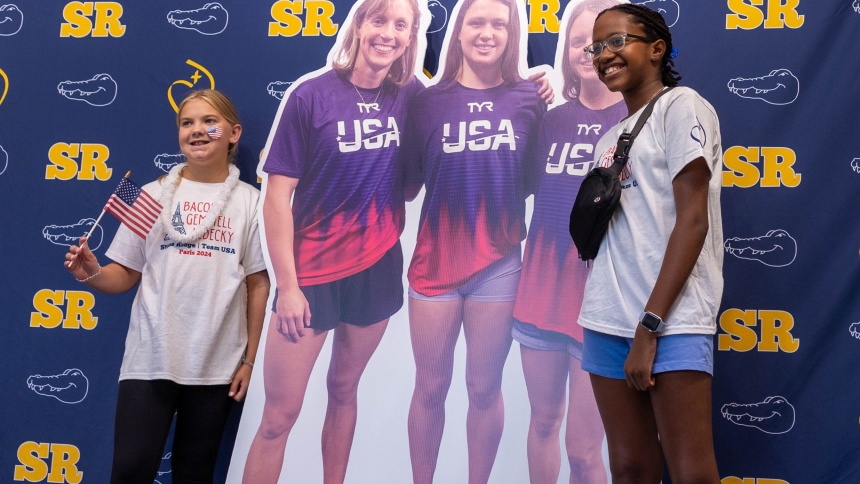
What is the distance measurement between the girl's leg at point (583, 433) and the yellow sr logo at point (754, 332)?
1.77 ft

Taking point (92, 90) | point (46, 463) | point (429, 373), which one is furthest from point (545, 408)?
point (92, 90)

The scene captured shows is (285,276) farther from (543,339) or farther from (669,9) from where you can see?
(669,9)

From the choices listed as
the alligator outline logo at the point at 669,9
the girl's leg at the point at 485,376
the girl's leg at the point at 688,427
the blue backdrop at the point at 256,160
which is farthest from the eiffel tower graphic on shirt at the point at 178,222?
the alligator outline logo at the point at 669,9

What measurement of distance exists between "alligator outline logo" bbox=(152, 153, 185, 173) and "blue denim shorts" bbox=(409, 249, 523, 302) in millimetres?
1306

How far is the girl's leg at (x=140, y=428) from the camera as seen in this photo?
2344mm

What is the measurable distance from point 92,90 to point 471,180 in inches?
66.6

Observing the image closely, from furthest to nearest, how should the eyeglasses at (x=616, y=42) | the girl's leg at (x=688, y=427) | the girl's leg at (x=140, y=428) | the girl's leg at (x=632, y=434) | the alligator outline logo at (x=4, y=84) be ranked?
the alligator outline logo at (x=4, y=84)
the girl's leg at (x=140, y=428)
the eyeglasses at (x=616, y=42)
the girl's leg at (x=632, y=434)
the girl's leg at (x=688, y=427)

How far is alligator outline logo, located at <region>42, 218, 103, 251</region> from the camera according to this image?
2.95 meters

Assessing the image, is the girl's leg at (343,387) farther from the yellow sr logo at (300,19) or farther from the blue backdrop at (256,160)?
the yellow sr logo at (300,19)

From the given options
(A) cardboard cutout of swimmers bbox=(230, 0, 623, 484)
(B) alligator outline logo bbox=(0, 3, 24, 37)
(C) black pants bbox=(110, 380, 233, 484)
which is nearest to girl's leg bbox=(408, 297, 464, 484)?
(A) cardboard cutout of swimmers bbox=(230, 0, 623, 484)

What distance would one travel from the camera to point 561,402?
8.51 ft

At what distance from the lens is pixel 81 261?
2412 millimetres

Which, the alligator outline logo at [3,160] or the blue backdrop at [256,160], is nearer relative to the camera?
the blue backdrop at [256,160]

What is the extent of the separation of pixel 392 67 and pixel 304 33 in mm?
409
